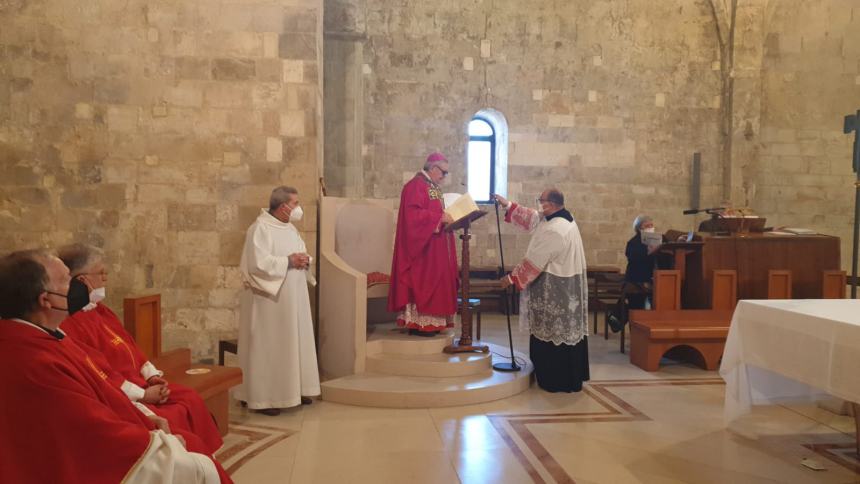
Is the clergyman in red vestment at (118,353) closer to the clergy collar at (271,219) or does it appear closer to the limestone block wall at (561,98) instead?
the clergy collar at (271,219)

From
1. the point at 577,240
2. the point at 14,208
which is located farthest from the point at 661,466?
the point at 14,208

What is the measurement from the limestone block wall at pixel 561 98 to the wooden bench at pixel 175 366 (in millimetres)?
6145

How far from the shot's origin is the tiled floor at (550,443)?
141 inches

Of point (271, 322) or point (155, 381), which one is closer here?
point (155, 381)

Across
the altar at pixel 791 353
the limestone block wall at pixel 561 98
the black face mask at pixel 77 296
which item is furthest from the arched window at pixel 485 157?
the black face mask at pixel 77 296

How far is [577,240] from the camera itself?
5.50 meters

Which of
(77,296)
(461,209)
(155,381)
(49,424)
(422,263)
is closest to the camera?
(49,424)

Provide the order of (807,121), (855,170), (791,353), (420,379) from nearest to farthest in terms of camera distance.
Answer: (791,353) < (420,379) < (855,170) < (807,121)

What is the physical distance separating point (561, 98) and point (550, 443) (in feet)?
25.0

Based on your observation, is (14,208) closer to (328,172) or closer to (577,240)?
(328,172)

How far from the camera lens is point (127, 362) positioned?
3.20 metres

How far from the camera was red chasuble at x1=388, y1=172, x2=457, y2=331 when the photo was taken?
18.7ft

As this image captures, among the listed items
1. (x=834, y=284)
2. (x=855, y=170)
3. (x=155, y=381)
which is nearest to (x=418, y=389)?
(x=155, y=381)

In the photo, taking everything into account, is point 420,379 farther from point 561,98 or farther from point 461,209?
point 561,98
